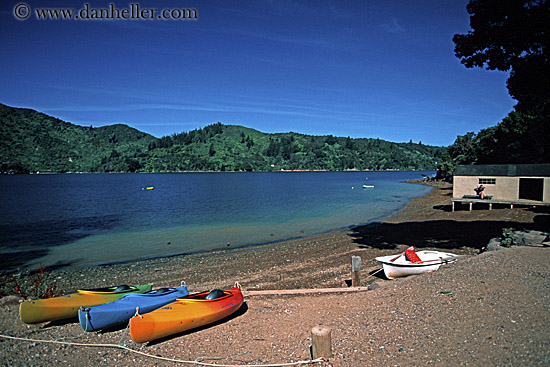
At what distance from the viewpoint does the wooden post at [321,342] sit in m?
5.24

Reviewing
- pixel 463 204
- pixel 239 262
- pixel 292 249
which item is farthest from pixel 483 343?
pixel 463 204

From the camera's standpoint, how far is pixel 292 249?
18.1 meters

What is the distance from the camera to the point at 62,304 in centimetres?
812

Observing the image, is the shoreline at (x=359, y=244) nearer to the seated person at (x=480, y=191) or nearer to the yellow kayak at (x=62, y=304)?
the yellow kayak at (x=62, y=304)

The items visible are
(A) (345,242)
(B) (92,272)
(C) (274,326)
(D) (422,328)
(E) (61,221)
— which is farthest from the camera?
(E) (61,221)

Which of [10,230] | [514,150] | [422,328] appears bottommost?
[10,230]

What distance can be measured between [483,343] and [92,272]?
48.6 ft

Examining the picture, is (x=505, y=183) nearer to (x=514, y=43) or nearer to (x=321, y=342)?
(x=514, y=43)

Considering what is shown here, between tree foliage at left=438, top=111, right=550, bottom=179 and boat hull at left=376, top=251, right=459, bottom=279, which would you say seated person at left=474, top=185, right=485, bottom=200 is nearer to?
tree foliage at left=438, top=111, right=550, bottom=179

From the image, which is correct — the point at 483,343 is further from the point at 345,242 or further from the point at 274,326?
the point at 345,242

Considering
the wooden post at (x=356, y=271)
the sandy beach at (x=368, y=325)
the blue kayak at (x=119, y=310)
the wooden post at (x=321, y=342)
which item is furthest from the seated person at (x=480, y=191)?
the wooden post at (x=321, y=342)

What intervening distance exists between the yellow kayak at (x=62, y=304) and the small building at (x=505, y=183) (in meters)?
29.7

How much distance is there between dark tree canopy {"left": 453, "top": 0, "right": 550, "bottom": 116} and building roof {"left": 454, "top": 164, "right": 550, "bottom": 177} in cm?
1589

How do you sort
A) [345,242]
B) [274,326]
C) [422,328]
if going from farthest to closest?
[345,242] → [274,326] → [422,328]
